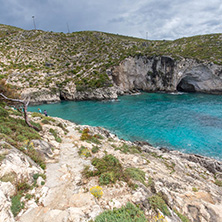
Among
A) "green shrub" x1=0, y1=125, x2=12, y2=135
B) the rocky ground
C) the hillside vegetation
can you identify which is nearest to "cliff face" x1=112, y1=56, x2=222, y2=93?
the hillside vegetation

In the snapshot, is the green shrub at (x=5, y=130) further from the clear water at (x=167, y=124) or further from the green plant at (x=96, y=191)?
the clear water at (x=167, y=124)

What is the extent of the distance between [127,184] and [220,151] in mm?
16931

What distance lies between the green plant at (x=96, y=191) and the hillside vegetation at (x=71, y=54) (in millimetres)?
Result: 43045

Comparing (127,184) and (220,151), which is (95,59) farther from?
(127,184)

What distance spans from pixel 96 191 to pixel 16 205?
291 centimetres

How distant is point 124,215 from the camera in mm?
4164

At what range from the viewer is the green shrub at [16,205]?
4.08 meters

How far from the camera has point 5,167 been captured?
15.9ft

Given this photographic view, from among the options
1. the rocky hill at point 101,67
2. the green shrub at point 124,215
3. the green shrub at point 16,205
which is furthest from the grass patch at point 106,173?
the rocky hill at point 101,67

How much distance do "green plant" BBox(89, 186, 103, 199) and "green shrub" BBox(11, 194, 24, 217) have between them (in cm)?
261

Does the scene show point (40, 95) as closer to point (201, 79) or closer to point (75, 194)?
point (75, 194)

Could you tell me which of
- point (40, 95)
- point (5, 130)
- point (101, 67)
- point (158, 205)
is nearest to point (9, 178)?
point (5, 130)

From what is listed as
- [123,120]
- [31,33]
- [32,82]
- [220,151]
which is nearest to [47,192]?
[220,151]


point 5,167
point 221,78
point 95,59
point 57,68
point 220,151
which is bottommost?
point 220,151
